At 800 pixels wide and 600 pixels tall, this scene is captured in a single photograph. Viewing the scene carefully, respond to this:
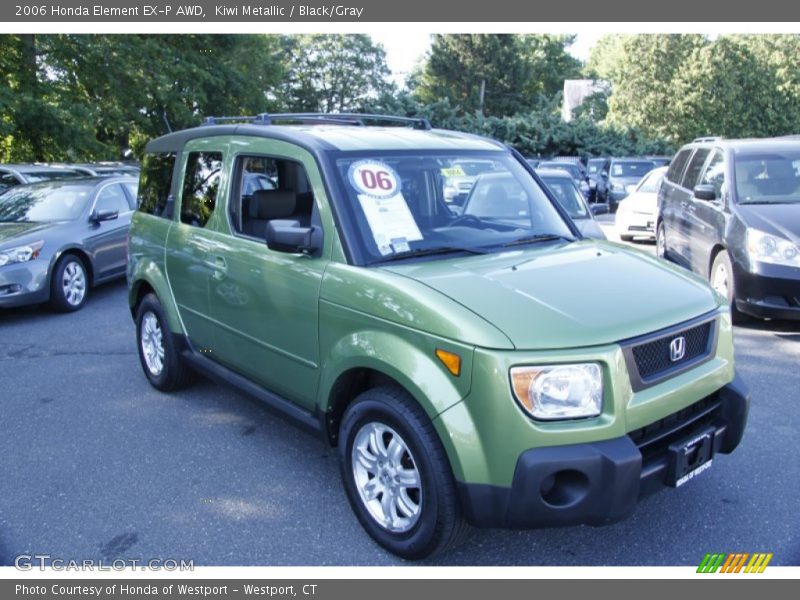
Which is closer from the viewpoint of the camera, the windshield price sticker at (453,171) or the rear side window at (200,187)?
the windshield price sticker at (453,171)

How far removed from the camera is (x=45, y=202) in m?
9.08

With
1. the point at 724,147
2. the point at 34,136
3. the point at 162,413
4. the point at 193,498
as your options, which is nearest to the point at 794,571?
the point at 193,498

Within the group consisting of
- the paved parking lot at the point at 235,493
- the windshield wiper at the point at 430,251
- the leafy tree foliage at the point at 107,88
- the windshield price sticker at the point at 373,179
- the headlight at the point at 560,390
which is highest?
the leafy tree foliage at the point at 107,88

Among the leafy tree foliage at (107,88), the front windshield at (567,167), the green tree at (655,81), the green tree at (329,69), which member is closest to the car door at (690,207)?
the leafy tree foliage at (107,88)

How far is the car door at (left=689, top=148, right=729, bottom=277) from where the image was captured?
23.7ft

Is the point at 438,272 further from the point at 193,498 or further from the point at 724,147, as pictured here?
the point at 724,147

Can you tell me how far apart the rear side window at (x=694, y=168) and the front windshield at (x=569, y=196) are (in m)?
1.28

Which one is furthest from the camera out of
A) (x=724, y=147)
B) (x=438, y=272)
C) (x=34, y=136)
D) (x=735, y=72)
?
(x=735, y=72)

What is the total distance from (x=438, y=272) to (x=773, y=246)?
4485 mm

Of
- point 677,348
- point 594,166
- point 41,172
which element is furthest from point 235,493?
point 594,166

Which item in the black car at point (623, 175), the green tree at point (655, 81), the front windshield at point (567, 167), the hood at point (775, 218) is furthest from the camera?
the green tree at point (655, 81)

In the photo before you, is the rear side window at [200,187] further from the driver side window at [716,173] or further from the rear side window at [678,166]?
the rear side window at [678,166]

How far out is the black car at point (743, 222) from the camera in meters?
6.30

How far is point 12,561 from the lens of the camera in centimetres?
324
